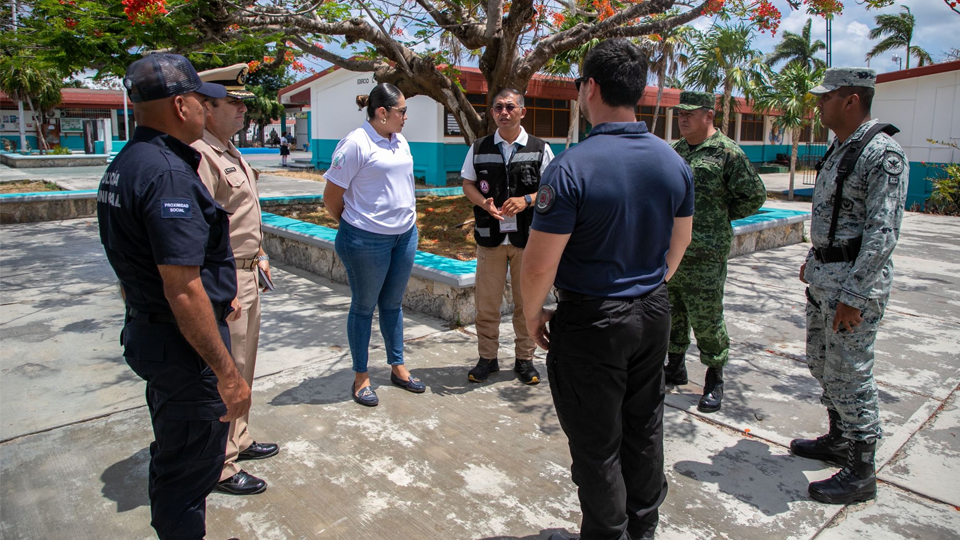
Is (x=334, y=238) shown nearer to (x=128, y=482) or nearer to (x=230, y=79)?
(x=230, y=79)

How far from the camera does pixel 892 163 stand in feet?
8.80

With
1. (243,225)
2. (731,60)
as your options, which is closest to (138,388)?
(243,225)

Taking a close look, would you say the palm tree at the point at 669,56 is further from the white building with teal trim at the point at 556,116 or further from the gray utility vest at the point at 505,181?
the gray utility vest at the point at 505,181

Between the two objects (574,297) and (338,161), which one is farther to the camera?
(338,161)

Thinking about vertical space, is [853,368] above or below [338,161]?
below

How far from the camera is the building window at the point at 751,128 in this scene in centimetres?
2958

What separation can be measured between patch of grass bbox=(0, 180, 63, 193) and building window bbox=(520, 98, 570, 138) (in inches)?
510

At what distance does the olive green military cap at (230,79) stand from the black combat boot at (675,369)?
2889mm

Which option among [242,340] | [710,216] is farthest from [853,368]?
[242,340]

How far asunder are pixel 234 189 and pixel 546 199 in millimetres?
1484

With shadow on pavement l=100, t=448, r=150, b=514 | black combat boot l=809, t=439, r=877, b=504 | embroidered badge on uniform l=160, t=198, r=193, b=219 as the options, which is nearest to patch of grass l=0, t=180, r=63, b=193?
shadow on pavement l=100, t=448, r=150, b=514

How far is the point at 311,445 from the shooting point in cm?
332

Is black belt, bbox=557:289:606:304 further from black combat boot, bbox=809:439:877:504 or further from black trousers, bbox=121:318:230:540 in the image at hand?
black combat boot, bbox=809:439:877:504

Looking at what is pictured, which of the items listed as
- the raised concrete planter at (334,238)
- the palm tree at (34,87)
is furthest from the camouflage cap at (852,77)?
the palm tree at (34,87)
